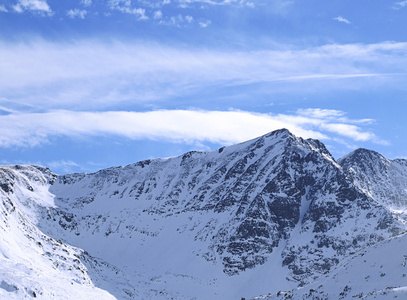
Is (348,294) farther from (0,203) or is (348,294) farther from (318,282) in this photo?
(0,203)

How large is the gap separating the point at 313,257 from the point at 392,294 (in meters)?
133

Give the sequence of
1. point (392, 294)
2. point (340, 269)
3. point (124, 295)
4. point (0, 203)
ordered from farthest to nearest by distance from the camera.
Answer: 1. point (124, 295)
2. point (0, 203)
3. point (340, 269)
4. point (392, 294)

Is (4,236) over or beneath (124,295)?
over

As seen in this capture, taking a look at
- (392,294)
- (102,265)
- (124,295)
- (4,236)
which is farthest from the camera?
(102,265)

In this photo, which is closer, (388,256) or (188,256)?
(388,256)

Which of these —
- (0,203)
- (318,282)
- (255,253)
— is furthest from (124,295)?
(318,282)

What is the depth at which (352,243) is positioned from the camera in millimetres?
178875

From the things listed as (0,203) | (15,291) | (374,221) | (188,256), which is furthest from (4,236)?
(374,221)

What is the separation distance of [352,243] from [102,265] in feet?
283

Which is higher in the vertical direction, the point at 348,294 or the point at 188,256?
the point at 348,294

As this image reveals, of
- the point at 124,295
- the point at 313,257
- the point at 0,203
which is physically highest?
the point at 0,203

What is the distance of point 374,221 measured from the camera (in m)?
184

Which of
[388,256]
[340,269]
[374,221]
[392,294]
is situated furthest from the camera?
[374,221]

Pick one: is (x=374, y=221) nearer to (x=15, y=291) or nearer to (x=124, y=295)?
(x=124, y=295)
